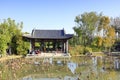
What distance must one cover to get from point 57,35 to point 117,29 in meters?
13.8

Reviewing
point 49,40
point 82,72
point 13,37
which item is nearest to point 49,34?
point 49,40

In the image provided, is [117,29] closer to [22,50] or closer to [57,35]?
[57,35]

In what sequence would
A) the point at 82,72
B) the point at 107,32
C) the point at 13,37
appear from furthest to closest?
the point at 107,32, the point at 13,37, the point at 82,72

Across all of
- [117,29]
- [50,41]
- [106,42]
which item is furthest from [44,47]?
[117,29]

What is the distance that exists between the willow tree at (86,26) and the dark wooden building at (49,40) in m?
6.59

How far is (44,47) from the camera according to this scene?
1307 inches

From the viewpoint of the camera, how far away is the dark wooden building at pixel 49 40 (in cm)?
3188

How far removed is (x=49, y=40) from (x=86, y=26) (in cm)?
790

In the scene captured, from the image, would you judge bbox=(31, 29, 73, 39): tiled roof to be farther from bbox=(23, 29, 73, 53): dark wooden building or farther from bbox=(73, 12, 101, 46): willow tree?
bbox=(73, 12, 101, 46): willow tree

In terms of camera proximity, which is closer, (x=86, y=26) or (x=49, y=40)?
(x=49, y=40)

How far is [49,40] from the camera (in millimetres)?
32625

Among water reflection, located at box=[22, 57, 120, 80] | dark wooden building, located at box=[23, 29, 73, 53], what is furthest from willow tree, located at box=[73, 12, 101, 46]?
water reflection, located at box=[22, 57, 120, 80]

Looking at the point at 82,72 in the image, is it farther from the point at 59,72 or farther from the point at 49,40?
the point at 49,40

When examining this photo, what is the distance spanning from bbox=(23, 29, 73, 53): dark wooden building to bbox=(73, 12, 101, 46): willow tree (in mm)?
6588
